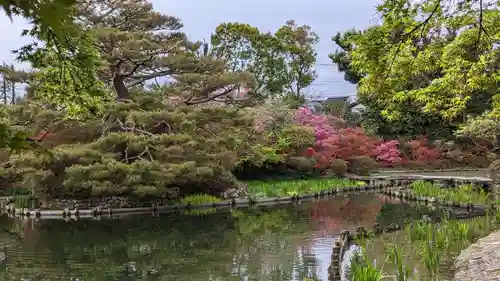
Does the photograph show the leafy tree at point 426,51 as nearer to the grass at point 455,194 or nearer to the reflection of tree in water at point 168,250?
the reflection of tree in water at point 168,250

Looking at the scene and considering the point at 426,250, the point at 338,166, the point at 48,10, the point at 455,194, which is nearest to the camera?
the point at 48,10

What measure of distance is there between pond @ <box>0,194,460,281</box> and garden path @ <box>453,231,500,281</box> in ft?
5.16

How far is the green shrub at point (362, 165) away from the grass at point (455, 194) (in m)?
4.38

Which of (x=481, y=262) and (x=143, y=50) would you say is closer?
(x=481, y=262)

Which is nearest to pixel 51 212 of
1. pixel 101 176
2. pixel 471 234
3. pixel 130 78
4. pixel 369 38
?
pixel 101 176

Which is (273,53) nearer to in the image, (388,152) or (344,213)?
(388,152)

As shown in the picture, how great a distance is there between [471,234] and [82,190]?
9.45 meters

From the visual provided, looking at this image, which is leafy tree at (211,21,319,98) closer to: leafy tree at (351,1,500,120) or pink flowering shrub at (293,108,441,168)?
pink flowering shrub at (293,108,441,168)

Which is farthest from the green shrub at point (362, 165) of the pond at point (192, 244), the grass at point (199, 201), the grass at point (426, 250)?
the grass at point (426, 250)

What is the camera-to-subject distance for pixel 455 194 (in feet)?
40.9

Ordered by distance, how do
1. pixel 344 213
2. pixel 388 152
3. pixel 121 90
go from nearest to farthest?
pixel 344 213 < pixel 121 90 < pixel 388 152

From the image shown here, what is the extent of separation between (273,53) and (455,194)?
1412cm

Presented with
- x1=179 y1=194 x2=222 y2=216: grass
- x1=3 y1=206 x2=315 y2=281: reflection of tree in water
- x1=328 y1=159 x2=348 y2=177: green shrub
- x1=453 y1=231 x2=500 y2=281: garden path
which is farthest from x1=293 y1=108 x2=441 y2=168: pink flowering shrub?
x1=453 y1=231 x2=500 y2=281: garden path

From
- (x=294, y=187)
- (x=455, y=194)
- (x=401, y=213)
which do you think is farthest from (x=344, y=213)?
(x=294, y=187)
